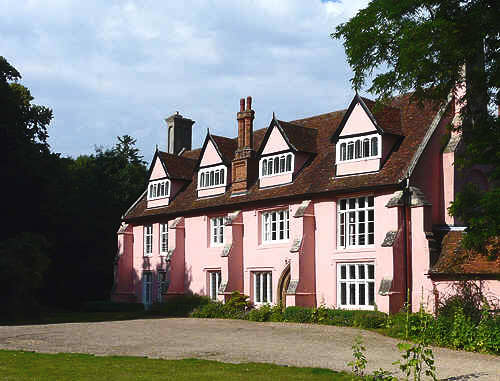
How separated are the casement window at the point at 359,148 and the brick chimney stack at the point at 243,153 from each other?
6885 millimetres

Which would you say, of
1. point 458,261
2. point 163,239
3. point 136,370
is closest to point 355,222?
point 458,261

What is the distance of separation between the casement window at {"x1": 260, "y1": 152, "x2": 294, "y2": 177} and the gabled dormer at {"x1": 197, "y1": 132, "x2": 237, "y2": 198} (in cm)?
333

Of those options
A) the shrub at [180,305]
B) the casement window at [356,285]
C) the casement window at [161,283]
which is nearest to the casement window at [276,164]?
the casement window at [356,285]

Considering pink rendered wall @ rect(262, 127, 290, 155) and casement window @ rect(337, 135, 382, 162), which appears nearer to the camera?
casement window @ rect(337, 135, 382, 162)

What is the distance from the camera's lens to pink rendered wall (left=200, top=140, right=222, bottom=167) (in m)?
38.5

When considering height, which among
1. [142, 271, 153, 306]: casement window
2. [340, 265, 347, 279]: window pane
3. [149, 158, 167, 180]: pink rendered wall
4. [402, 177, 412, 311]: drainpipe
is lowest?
[142, 271, 153, 306]: casement window

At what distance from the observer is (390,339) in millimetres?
22469

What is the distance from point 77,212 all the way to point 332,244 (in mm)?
20864

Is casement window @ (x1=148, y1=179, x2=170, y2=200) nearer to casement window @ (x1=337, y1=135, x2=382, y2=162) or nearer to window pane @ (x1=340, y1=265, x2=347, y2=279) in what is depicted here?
casement window @ (x1=337, y1=135, x2=382, y2=162)

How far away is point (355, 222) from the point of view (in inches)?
1190

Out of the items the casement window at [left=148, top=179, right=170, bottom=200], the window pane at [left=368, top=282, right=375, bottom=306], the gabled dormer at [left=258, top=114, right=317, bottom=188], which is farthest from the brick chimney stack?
the window pane at [left=368, top=282, right=375, bottom=306]

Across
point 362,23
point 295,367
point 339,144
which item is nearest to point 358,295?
point 339,144

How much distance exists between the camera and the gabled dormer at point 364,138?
2983 centimetres

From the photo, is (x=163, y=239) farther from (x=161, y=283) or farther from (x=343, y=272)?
(x=343, y=272)
